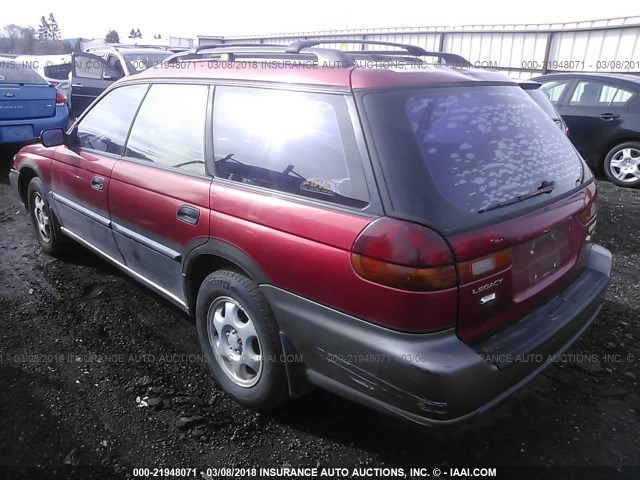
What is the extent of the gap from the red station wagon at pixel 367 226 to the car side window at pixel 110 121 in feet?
1.13

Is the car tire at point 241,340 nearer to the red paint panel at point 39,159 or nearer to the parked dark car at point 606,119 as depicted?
the red paint panel at point 39,159

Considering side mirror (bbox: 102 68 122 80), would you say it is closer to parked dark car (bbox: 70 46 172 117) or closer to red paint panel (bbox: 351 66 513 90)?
parked dark car (bbox: 70 46 172 117)

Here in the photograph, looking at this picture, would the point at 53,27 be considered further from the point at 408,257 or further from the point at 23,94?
the point at 408,257

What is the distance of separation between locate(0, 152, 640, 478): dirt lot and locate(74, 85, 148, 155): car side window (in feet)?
3.93

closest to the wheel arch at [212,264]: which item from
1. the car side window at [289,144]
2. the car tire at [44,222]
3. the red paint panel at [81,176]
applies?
the car side window at [289,144]

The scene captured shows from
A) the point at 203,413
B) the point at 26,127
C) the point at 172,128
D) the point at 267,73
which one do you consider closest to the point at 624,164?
the point at 267,73

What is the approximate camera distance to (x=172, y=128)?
9.25 feet

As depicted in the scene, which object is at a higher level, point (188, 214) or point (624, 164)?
point (188, 214)

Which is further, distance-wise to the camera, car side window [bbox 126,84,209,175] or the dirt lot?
car side window [bbox 126,84,209,175]

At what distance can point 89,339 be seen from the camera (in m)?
3.14

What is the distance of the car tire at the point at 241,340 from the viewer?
2264 millimetres

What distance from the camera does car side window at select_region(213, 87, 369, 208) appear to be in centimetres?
197

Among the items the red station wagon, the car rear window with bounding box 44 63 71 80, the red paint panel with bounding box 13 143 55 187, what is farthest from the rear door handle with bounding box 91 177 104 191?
the car rear window with bounding box 44 63 71 80

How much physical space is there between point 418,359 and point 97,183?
8.51 ft
